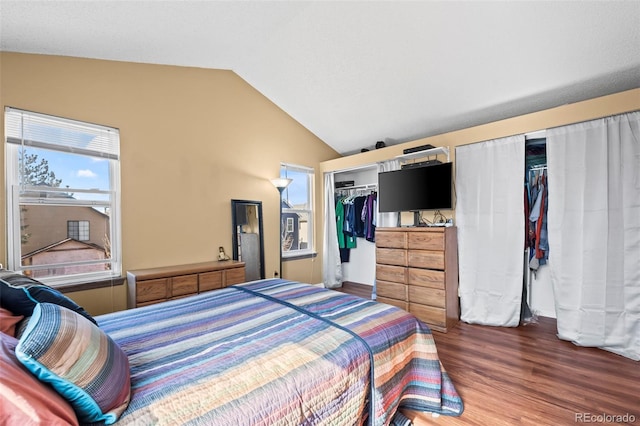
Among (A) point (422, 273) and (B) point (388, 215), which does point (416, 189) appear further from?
(A) point (422, 273)

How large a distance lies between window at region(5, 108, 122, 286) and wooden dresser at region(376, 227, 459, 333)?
2.92 meters

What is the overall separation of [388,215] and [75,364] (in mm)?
3582

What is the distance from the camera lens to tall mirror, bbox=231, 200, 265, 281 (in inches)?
144

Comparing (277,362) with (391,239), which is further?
(391,239)

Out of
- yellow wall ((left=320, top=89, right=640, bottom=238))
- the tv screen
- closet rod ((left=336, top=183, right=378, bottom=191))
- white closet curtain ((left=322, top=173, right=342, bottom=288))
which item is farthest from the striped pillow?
closet rod ((left=336, top=183, right=378, bottom=191))

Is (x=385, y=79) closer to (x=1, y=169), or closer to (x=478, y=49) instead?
(x=478, y=49)

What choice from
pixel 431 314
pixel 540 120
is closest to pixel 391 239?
pixel 431 314

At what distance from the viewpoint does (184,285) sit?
9.20ft

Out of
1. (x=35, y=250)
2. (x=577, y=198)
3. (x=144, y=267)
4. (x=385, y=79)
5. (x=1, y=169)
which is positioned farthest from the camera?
(x=385, y=79)

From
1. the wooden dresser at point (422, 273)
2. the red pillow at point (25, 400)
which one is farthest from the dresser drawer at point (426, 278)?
the red pillow at point (25, 400)

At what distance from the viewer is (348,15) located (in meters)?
2.49

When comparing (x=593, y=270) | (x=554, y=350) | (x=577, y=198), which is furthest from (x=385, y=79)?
(x=554, y=350)

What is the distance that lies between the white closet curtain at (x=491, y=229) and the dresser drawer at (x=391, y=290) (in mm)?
660

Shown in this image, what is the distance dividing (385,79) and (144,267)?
129 inches
